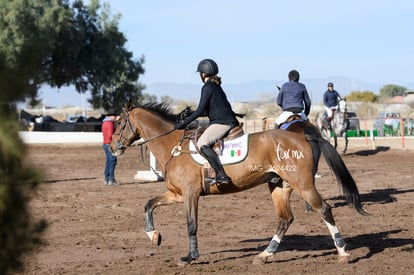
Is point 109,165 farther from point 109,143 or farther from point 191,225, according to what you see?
point 191,225

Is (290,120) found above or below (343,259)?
above

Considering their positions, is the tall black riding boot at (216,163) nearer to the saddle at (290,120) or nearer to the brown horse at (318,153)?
the brown horse at (318,153)

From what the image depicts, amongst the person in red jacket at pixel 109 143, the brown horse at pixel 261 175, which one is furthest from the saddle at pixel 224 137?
the person in red jacket at pixel 109 143

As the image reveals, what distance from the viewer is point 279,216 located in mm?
9805

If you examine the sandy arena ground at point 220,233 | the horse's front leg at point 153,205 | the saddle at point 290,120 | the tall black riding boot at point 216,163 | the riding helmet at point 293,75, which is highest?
the riding helmet at point 293,75

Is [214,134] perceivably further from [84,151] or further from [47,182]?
[84,151]

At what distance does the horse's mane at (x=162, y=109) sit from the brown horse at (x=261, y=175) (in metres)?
0.29

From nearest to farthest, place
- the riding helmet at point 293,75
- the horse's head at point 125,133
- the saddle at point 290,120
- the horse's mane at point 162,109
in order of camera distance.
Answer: the horse's mane at point 162,109 < the horse's head at point 125,133 < the saddle at point 290,120 < the riding helmet at point 293,75

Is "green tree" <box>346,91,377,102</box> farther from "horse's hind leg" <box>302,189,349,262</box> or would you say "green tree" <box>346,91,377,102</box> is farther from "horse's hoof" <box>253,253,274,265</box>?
"horse's hoof" <box>253,253,274,265</box>

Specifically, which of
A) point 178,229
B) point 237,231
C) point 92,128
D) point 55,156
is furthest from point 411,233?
point 92,128

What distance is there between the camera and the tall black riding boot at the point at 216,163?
941 centimetres

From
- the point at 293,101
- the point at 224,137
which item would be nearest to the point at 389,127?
the point at 293,101

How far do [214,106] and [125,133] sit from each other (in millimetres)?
1683

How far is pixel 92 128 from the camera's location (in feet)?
156
